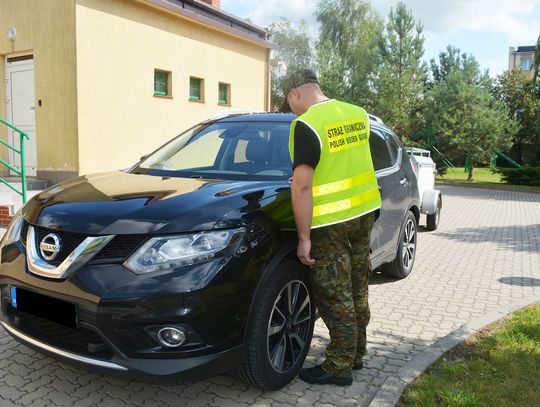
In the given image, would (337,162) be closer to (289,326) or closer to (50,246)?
(289,326)

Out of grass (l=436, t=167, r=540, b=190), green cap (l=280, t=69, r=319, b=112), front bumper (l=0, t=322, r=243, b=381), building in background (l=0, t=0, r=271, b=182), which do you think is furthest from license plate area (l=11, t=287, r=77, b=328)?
grass (l=436, t=167, r=540, b=190)

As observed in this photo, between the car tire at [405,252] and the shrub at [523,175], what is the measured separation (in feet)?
63.1

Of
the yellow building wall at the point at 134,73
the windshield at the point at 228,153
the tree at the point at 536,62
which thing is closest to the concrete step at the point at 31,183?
the yellow building wall at the point at 134,73

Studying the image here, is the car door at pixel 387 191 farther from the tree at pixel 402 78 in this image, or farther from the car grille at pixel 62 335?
the tree at pixel 402 78

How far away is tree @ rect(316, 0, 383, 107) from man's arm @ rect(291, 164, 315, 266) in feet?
93.6

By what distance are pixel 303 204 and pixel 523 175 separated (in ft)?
75.6

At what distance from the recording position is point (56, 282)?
2.73 metres

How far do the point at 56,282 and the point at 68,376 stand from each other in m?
0.99

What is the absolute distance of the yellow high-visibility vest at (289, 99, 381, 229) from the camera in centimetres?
303

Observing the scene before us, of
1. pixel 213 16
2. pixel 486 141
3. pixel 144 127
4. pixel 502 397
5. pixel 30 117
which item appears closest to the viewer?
pixel 502 397

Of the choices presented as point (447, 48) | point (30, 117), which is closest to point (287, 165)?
point (30, 117)

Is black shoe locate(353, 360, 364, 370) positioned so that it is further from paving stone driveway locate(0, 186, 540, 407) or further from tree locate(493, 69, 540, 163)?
tree locate(493, 69, 540, 163)

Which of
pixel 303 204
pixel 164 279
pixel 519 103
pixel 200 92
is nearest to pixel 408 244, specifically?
pixel 303 204

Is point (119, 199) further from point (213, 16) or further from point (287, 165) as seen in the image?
point (213, 16)
